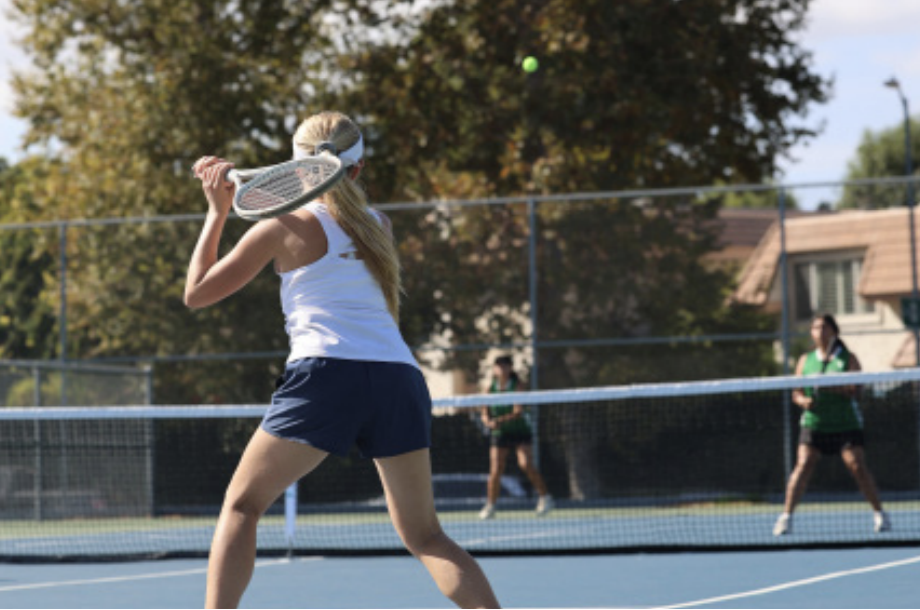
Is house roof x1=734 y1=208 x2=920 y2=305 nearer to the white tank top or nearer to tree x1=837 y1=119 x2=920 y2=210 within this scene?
the white tank top

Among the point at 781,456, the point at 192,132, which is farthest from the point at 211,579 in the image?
the point at 192,132

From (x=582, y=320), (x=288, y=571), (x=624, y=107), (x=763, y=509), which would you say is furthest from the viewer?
(x=624, y=107)

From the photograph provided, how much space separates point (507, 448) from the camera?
599 inches

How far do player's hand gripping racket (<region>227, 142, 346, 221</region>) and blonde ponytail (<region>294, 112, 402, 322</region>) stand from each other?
78mm

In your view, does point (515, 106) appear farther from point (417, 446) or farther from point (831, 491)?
point (417, 446)

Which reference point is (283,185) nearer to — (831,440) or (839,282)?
(831,440)

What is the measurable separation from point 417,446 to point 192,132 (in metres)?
19.4

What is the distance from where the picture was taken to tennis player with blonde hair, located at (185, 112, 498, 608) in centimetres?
477

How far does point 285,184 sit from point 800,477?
814 centimetres

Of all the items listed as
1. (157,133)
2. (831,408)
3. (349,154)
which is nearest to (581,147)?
(157,133)

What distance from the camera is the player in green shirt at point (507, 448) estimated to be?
592 inches

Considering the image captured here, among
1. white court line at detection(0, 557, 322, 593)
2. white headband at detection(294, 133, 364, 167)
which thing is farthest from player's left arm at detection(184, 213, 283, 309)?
white court line at detection(0, 557, 322, 593)

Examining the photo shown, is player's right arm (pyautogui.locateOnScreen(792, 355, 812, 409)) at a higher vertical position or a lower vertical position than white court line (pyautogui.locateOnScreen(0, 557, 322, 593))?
higher

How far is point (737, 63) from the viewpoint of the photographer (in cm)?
2419
